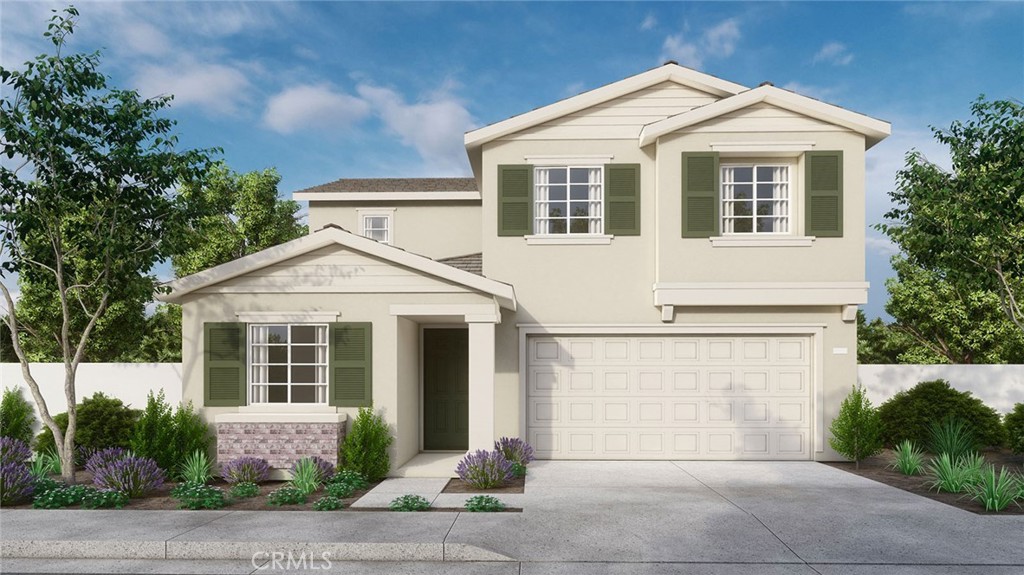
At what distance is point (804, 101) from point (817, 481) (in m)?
6.60

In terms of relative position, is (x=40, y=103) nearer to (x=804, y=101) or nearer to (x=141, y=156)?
(x=141, y=156)

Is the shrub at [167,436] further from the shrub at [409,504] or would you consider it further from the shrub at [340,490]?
the shrub at [409,504]

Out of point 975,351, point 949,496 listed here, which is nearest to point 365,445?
point 949,496

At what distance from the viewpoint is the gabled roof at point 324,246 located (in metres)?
10.3

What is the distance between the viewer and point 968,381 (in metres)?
13.9

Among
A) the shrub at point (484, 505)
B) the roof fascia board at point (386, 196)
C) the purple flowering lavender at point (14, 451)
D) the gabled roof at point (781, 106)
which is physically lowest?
the shrub at point (484, 505)

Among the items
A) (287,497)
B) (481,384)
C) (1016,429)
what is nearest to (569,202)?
(481,384)

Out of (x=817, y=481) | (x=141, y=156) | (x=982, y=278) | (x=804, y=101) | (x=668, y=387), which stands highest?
(x=804, y=101)

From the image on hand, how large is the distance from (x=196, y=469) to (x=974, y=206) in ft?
40.8

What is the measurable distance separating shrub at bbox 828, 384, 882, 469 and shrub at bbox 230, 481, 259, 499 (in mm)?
9500

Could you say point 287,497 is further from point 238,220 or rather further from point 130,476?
point 238,220

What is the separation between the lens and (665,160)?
11852 mm

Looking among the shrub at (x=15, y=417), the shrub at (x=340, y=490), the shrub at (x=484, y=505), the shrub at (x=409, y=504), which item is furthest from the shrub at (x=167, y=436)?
the shrub at (x=15, y=417)

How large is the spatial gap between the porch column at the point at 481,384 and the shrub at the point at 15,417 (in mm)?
9388
